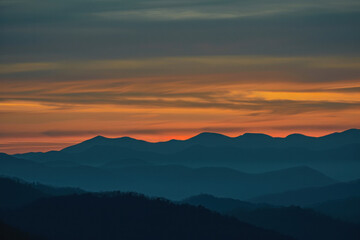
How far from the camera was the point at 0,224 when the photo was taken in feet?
627

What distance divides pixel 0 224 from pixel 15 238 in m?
10.5

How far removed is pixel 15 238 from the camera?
18275cm
